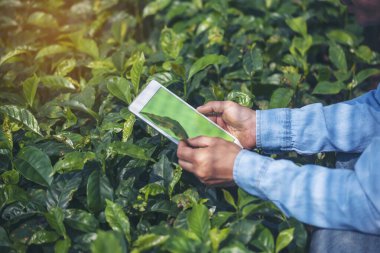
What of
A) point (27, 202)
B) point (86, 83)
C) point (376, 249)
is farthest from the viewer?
point (86, 83)

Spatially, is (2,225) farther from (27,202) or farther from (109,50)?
(109,50)

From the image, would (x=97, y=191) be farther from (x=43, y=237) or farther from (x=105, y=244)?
(x=105, y=244)

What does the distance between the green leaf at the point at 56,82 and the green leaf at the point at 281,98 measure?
2.58 feet

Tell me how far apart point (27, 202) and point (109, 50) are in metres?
1.05

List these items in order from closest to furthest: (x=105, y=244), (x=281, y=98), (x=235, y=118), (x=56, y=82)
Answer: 1. (x=105, y=244)
2. (x=235, y=118)
3. (x=281, y=98)
4. (x=56, y=82)

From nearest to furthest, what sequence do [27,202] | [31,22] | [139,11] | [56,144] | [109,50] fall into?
1. [27,202]
2. [56,144]
3. [109,50]
4. [31,22]
5. [139,11]

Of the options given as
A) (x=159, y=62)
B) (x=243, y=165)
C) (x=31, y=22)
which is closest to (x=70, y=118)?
(x=159, y=62)

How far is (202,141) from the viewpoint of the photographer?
170 cm

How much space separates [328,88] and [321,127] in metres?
0.37

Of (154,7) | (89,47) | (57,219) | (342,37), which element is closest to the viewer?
(57,219)

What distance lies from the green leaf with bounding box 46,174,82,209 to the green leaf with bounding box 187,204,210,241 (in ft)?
1.27

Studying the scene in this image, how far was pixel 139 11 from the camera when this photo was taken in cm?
304

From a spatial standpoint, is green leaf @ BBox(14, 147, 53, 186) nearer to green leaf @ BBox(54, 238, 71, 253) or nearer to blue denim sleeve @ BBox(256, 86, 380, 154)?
green leaf @ BBox(54, 238, 71, 253)

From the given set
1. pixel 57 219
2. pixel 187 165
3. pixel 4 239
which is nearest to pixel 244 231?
pixel 187 165
